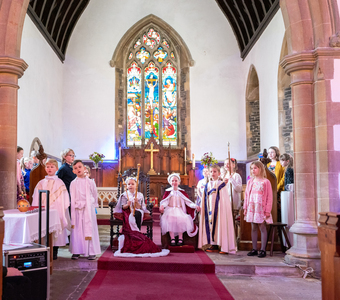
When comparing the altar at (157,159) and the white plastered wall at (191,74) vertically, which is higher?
the white plastered wall at (191,74)

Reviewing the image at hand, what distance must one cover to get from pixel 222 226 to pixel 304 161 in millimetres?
1568

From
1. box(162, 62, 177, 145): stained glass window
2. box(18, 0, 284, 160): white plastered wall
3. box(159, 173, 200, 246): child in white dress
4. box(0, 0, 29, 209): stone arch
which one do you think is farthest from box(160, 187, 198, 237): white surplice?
box(162, 62, 177, 145): stained glass window

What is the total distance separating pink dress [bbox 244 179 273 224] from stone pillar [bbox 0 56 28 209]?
3.30m

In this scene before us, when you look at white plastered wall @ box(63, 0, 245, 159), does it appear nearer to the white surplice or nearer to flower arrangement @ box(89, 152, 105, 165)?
flower arrangement @ box(89, 152, 105, 165)

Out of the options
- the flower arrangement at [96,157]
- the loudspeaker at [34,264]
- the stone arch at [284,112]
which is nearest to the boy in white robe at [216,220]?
the loudspeaker at [34,264]

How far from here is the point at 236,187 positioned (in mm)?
6160

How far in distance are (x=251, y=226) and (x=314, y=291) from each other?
187 cm

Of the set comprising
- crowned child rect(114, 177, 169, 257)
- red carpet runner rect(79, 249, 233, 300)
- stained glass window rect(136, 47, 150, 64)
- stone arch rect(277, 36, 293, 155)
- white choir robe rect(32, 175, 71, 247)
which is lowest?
red carpet runner rect(79, 249, 233, 300)

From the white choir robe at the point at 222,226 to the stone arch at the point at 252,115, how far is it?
728 cm

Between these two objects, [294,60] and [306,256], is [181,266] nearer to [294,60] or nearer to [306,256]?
[306,256]

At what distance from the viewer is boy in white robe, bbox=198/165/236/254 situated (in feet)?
18.2

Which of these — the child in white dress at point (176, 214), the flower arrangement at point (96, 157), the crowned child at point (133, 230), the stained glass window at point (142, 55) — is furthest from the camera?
the stained glass window at point (142, 55)

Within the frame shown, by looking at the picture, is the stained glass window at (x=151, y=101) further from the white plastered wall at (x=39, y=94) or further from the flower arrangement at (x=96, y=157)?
the white plastered wall at (x=39, y=94)

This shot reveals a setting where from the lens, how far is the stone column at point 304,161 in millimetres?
4703
